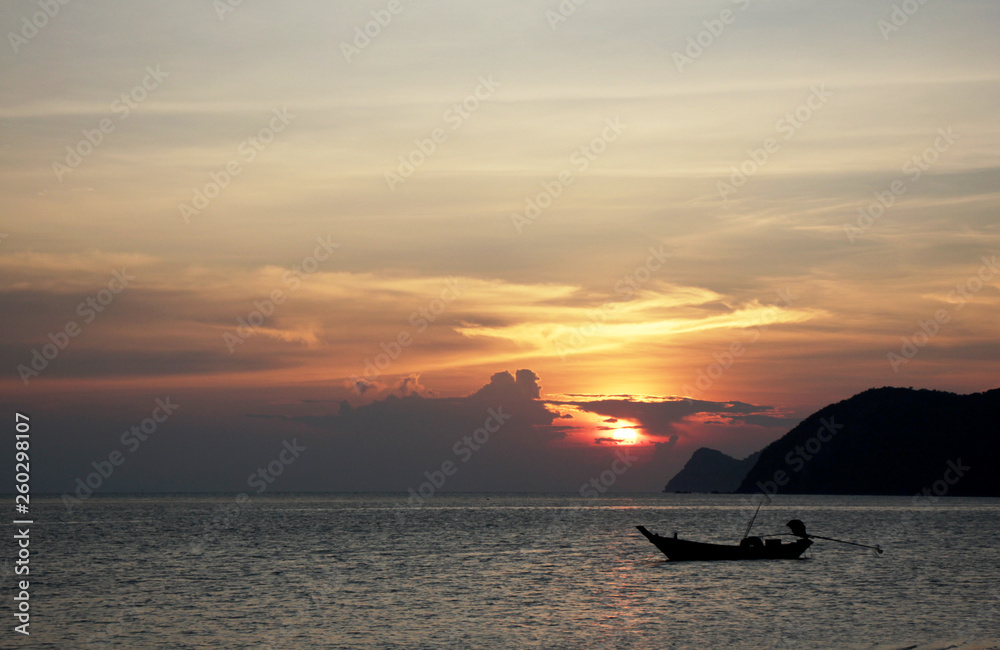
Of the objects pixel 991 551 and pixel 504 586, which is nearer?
pixel 504 586

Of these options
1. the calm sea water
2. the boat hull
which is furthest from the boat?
the calm sea water

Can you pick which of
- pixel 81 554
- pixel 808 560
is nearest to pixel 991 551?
pixel 808 560

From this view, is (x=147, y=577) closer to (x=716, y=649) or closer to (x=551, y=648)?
(x=551, y=648)

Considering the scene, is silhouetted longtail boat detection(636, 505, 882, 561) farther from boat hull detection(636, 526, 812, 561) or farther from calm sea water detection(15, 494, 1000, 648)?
calm sea water detection(15, 494, 1000, 648)

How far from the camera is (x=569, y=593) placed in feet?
165

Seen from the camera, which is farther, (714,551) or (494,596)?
(714,551)

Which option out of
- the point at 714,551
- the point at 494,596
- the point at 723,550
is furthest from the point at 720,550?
the point at 494,596

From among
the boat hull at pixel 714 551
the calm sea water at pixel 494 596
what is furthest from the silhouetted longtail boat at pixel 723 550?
the calm sea water at pixel 494 596

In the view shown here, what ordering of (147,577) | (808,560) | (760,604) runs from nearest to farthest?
(760,604), (147,577), (808,560)

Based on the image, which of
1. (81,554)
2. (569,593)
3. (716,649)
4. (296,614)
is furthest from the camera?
(81,554)

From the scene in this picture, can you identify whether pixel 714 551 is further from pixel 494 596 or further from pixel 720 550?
pixel 494 596

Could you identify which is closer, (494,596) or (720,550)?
(494,596)

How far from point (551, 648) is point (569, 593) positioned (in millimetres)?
15116

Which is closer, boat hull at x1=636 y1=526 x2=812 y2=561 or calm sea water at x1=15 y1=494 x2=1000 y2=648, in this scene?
calm sea water at x1=15 y1=494 x2=1000 y2=648
